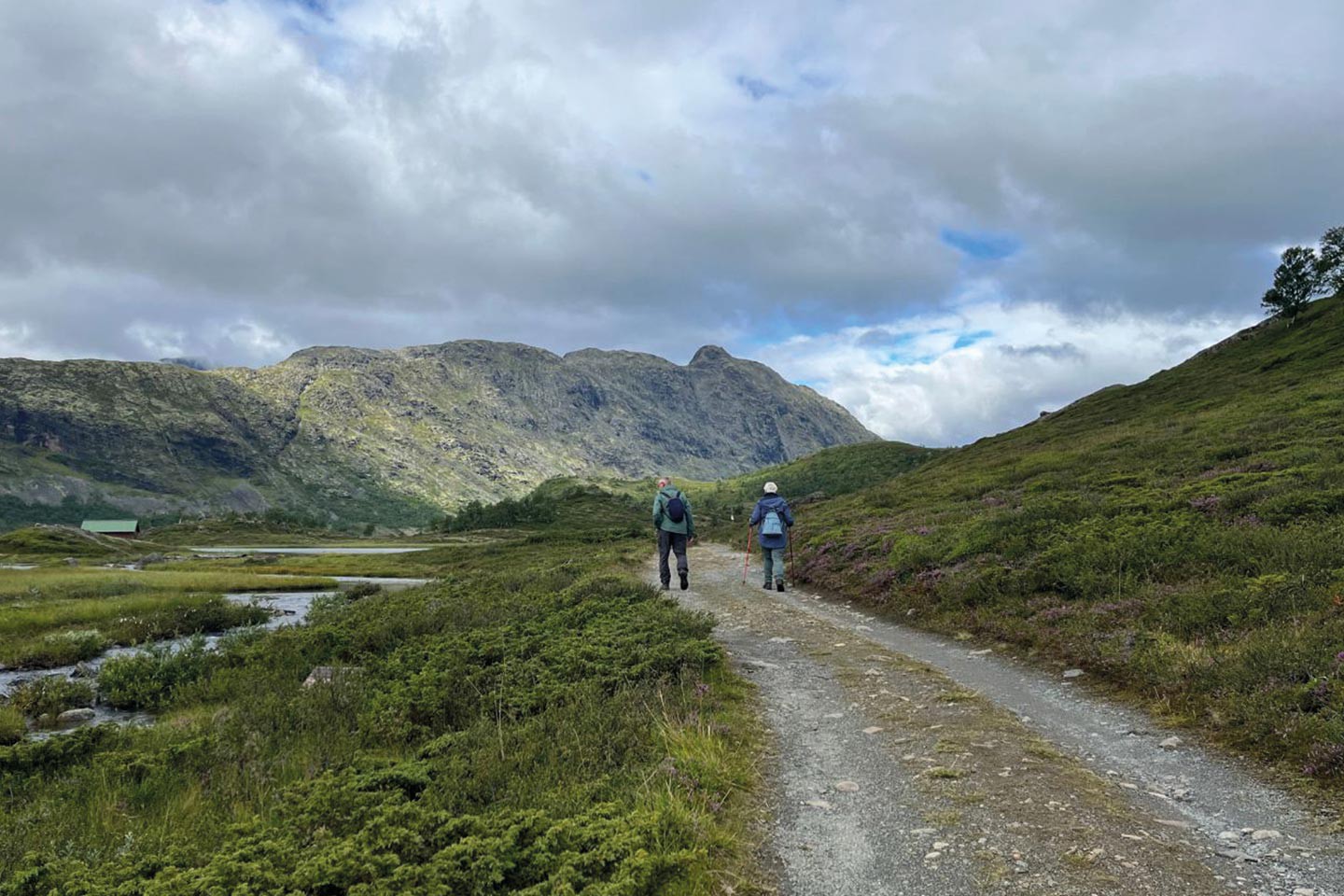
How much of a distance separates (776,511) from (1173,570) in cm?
1216

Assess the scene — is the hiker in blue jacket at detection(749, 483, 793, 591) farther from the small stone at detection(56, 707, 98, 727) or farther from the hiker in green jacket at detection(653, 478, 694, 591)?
the small stone at detection(56, 707, 98, 727)

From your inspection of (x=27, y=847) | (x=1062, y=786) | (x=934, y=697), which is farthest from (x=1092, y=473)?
(x=27, y=847)

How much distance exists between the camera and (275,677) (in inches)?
637

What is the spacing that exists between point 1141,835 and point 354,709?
11891 mm

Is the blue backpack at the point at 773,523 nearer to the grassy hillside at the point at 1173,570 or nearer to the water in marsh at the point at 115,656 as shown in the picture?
the grassy hillside at the point at 1173,570

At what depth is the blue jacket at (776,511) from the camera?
2452 cm

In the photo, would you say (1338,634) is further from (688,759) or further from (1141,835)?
(688,759)

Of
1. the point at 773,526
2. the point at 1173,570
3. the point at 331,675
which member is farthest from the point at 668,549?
the point at 1173,570

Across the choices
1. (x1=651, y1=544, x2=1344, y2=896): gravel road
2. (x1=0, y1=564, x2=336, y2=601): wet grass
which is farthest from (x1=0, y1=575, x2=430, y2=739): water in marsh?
(x1=651, y1=544, x2=1344, y2=896): gravel road

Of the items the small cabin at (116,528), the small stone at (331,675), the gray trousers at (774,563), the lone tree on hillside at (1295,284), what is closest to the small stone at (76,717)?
the small stone at (331,675)

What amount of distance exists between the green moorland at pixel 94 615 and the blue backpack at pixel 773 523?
22.1m

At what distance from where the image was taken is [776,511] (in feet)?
80.5

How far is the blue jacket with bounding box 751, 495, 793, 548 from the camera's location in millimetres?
24516

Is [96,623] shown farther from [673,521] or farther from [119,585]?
[673,521]
